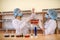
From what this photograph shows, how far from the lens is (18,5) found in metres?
5.05

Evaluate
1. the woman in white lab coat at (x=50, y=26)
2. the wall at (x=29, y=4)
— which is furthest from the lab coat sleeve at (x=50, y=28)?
the wall at (x=29, y=4)

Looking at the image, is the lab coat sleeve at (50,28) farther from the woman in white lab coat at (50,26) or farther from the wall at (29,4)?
the wall at (29,4)

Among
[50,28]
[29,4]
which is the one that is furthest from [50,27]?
[29,4]

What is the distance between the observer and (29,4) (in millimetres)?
4992

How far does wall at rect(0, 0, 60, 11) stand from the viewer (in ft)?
16.0

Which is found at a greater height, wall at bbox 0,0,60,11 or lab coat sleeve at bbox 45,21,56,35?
wall at bbox 0,0,60,11

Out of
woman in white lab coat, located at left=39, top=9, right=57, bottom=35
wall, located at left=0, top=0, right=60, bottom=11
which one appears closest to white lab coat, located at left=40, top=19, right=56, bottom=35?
woman in white lab coat, located at left=39, top=9, right=57, bottom=35

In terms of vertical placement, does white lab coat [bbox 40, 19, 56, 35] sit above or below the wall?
below

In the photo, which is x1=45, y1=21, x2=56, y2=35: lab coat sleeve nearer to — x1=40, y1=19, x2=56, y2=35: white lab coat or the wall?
x1=40, y1=19, x2=56, y2=35: white lab coat

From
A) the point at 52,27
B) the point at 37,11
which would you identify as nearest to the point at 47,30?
the point at 52,27

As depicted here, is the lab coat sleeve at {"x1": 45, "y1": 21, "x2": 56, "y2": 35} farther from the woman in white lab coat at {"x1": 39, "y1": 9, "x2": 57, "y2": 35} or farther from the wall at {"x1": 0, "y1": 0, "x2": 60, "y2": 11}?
the wall at {"x1": 0, "y1": 0, "x2": 60, "y2": 11}

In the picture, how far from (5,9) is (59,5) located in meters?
1.96

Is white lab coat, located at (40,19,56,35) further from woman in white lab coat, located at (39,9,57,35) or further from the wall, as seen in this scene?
the wall

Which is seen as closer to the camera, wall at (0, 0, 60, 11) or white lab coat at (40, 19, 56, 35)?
white lab coat at (40, 19, 56, 35)
